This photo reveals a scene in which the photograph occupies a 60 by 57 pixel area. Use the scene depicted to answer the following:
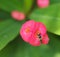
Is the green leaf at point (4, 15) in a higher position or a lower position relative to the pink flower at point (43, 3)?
lower

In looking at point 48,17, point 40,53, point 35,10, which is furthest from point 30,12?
point 40,53

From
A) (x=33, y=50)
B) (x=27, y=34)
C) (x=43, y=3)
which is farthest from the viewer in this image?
(x=43, y=3)

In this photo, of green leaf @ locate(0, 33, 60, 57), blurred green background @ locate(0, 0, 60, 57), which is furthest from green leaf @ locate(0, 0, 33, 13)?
green leaf @ locate(0, 33, 60, 57)

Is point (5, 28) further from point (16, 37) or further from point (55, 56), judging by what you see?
point (55, 56)

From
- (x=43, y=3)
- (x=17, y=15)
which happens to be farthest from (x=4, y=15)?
(x=43, y=3)

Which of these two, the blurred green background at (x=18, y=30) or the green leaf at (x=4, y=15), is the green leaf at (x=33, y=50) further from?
the green leaf at (x=4, y=15)

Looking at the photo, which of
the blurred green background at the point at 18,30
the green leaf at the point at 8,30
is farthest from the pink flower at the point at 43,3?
the green leaf at the point at 8,30

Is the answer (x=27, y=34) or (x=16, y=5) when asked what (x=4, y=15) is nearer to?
(x=16, y=5)
